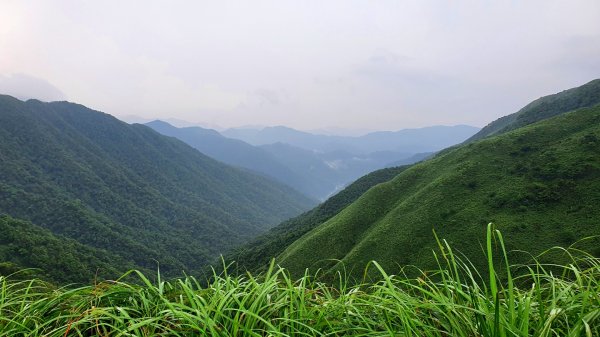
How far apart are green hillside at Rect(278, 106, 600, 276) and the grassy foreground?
6108cm

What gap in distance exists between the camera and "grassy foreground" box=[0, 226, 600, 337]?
2967 mm

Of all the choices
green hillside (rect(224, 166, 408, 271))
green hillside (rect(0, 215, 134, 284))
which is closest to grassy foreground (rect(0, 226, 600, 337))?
green hillside (rect(0, 215, 134, 284))

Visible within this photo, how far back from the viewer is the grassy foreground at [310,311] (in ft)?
9.73

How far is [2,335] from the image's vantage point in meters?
3.18

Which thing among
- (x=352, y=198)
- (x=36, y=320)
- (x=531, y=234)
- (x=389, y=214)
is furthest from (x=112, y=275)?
(x=36, y=320)

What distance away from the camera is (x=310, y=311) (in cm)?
357

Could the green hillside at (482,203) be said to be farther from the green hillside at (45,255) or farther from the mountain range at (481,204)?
the green hillside at (45,255)

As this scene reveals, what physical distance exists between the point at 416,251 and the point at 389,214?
18.7 metres

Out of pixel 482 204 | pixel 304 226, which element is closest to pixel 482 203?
pixel 482 204

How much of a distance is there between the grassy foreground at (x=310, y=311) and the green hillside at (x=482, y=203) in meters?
61.1

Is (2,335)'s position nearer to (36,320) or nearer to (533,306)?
(36,320)

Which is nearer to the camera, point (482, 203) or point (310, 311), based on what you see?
point (310, 311)

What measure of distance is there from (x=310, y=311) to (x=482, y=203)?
80098 millimetres

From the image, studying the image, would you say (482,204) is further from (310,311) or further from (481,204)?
(310,311)
